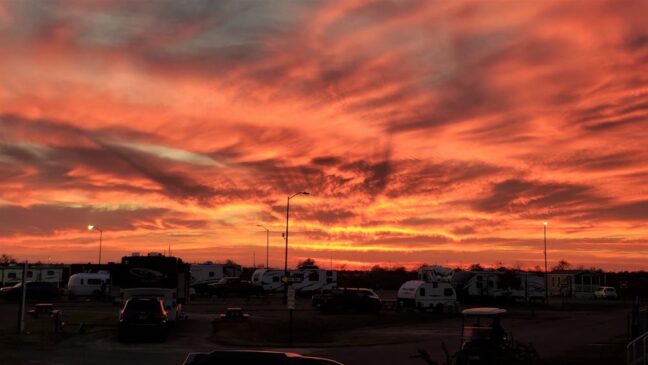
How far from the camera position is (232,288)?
7419 cm

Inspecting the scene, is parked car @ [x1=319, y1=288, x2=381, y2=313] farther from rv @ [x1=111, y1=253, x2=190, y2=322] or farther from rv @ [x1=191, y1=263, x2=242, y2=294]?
rv @ [x1=191, y1=263, x2=242, y2=294]

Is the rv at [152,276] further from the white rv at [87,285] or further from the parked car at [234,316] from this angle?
the white rv at [87,285]

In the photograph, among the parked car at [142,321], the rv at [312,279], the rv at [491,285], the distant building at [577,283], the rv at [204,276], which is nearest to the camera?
the parked car at [142,321]

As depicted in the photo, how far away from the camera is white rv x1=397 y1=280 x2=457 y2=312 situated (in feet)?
185

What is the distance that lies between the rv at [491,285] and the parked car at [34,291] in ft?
134

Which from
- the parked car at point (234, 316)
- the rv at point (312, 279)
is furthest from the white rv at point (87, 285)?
the parked car at point (234, 316)

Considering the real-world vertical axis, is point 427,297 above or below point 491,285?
below

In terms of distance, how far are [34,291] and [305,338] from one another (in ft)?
136

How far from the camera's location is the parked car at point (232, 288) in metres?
73.9

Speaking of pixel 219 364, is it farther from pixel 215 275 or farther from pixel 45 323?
pixel 215 275

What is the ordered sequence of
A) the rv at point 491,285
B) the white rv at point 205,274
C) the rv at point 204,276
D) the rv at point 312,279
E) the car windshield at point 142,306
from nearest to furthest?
the car windshield at point 142,306, the rv at point 491,285, the rv at point 312,279, the rv at point 204,276, the white rv at point 205,274

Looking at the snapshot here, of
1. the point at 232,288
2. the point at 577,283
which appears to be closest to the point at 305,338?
the point at 232,288

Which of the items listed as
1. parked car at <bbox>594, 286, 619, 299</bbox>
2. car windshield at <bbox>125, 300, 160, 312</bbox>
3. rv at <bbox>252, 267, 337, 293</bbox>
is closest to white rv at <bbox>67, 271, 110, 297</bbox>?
rv at <bbox>252, 267, 337, 293</bbox>

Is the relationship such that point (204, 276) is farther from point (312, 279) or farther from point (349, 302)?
point (349, 302)
